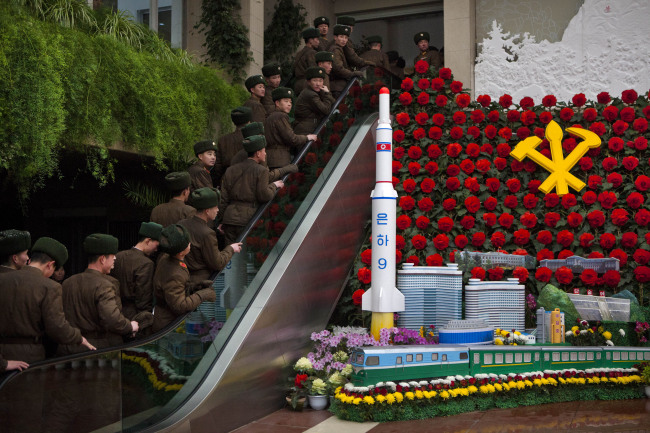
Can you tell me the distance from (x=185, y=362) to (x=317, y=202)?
3029 mm

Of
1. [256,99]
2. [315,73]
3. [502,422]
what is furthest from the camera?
[256,99]

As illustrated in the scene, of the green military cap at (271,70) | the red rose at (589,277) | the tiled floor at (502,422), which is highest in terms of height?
the green military cap at (271,70)

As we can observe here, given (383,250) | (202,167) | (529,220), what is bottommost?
(383,250)

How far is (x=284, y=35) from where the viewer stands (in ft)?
52.0

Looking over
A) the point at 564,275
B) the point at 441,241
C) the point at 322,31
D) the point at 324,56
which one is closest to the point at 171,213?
the point at 441,241

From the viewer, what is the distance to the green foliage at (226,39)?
13.7m

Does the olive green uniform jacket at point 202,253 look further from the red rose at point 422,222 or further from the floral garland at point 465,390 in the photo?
the red rose at point 422,222

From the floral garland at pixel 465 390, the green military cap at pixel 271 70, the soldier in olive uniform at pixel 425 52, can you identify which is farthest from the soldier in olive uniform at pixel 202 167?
the soldier in olive uniform at pixel 425 52

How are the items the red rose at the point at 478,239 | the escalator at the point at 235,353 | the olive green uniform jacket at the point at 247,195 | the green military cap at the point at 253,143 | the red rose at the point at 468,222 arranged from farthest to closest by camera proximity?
the red rose at the point at 468,222
the red rose at the point at 478,239
the green military cap at the point at 253,143
the olive green uniform jacket at the point at 247,195
the escalator at the point at 235,353

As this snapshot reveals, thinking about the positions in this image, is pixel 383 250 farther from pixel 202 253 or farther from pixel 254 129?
pixel 202 253

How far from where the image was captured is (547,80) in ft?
42.6

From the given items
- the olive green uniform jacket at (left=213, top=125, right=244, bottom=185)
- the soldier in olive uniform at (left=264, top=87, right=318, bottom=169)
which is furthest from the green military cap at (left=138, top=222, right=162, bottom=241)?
the olive green uniform jacket at (left=213, top=125, right=244, bottom=185)

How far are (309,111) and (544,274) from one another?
138 inches

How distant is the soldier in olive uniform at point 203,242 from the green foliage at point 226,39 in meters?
7.52
